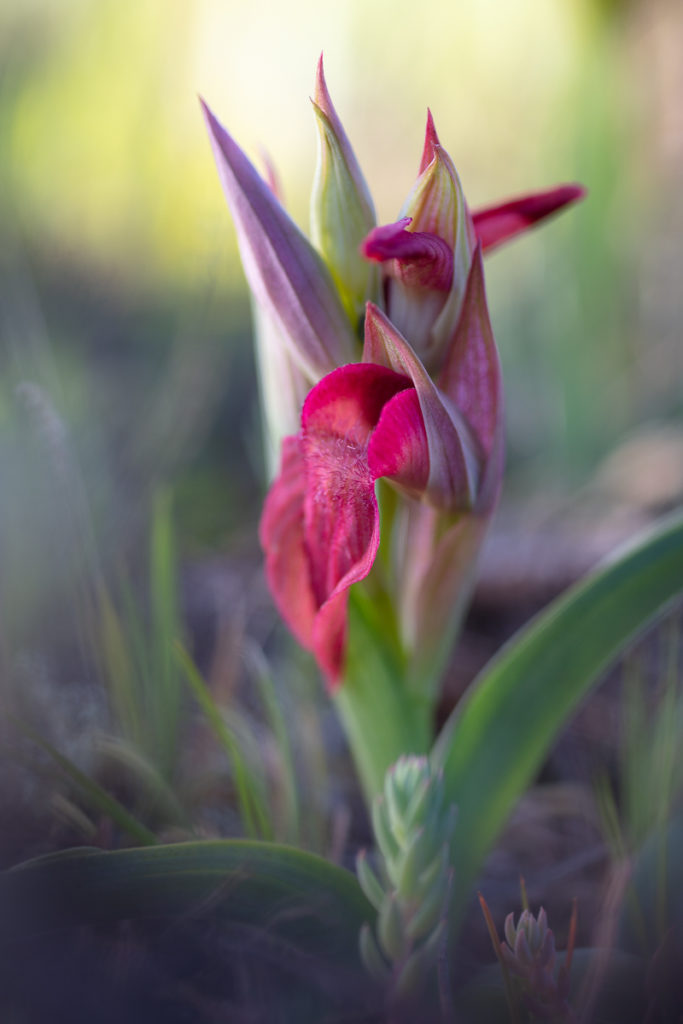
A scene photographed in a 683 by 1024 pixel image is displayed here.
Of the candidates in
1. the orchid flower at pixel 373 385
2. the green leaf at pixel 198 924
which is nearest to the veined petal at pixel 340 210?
the orchid flower at pixel 373 385

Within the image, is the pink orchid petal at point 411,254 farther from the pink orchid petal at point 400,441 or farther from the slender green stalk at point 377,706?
the slender green stalk at point 377,706

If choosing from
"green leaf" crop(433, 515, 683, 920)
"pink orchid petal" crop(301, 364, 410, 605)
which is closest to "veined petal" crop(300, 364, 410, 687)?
"pink orchid petal" crop(301, 364, 410, 605)

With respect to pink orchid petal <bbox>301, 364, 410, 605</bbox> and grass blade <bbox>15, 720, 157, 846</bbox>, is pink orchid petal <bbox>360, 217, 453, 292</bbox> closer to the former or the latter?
pink orchid petal <bbox>301, 364, 410, 605</bbox>

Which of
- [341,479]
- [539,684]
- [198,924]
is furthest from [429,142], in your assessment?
[198,924]

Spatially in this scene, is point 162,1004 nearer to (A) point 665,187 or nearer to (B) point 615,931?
(B) point 615,931

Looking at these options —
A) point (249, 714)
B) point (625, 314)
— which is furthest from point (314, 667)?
point (625, 314)
